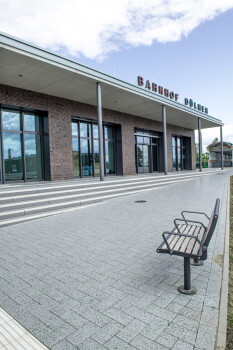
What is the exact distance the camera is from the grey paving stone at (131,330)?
6.73 ft

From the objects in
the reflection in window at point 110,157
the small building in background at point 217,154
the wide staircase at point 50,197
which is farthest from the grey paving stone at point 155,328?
the small building in background at point 217,154

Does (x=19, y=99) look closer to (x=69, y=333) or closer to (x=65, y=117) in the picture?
(x=65, y=117)

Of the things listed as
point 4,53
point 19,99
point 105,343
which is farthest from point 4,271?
point 19,99

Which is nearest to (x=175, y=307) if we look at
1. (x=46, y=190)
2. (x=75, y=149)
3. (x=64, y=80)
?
(x=46, y=190)

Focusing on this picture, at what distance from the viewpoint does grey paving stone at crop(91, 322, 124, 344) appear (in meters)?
2.04

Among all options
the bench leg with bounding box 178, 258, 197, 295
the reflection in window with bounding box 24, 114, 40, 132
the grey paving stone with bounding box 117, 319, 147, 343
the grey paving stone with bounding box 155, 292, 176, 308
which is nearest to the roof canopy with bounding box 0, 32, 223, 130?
the reflection in window with bounding box 24, 114, 40, 132

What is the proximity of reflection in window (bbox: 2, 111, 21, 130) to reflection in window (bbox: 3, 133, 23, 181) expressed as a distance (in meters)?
0.33

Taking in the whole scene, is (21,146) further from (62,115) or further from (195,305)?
(195,305)

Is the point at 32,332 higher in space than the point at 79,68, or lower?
lower

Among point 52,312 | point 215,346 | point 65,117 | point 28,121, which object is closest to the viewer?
point 215,346

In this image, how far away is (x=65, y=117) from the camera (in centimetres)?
1308

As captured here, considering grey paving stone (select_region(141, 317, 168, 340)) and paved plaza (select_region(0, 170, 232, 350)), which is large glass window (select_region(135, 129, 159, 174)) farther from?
grey paving stone (select_region(141, 317, 168, 340))

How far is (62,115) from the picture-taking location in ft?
42.5

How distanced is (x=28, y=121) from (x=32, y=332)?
11.2 meters
